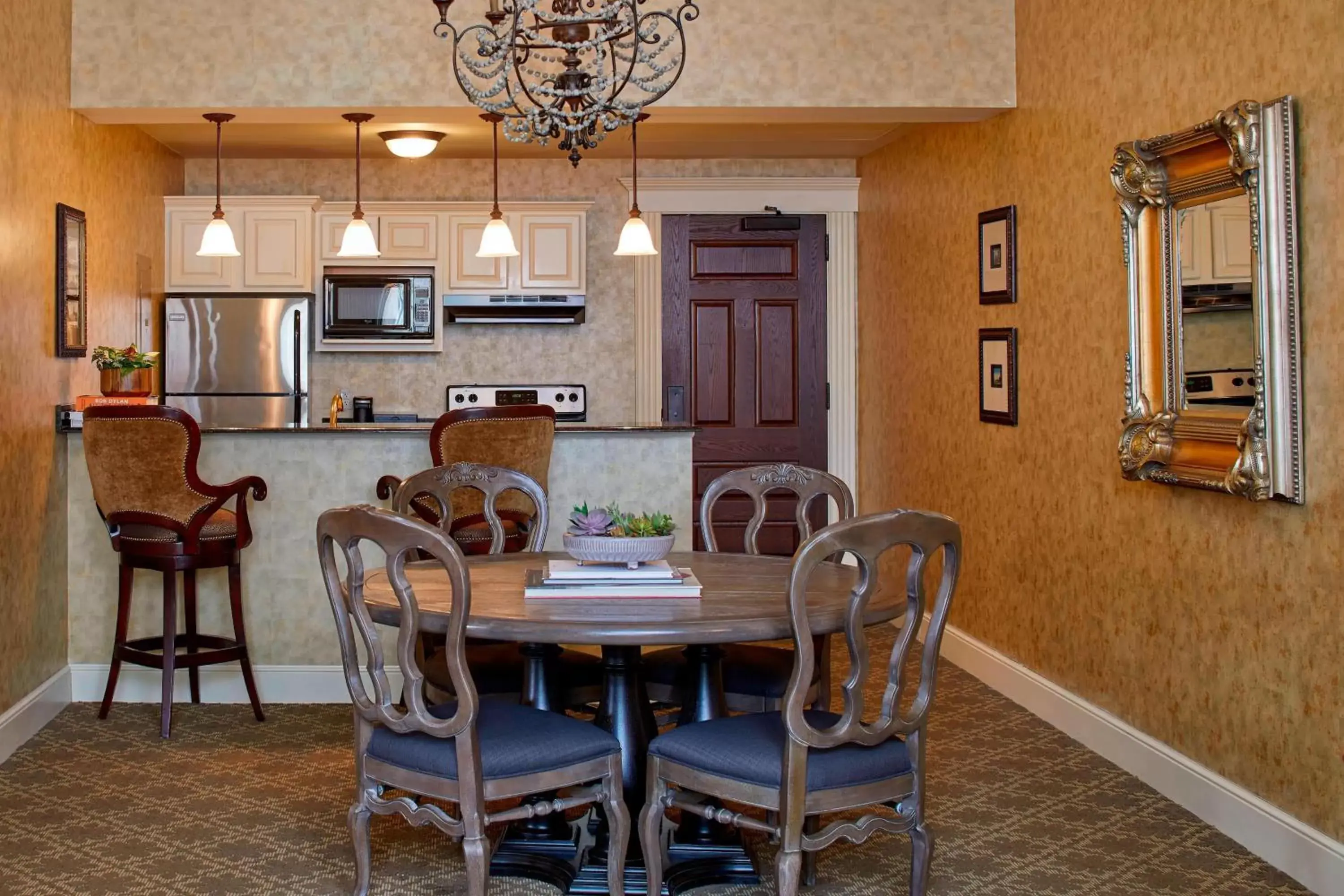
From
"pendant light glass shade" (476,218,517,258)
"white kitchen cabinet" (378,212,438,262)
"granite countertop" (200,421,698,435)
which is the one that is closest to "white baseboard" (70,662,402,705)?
"granite countertop" (200,421,698,435)

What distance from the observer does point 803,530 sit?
373cm

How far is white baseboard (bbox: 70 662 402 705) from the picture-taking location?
4.91 meters

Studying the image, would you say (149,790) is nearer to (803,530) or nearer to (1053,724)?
(803,530)

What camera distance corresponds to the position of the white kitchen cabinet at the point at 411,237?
6984mm

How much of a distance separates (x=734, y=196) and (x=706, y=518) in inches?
144

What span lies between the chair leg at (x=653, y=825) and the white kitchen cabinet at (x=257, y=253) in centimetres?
474

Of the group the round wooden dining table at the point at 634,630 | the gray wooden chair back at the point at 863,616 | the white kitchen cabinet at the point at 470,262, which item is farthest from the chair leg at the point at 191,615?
the gray wooden chair back at the point at 863,616

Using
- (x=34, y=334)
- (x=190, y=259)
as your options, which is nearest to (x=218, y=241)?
(x=34, y=334)

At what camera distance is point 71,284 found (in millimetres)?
4984

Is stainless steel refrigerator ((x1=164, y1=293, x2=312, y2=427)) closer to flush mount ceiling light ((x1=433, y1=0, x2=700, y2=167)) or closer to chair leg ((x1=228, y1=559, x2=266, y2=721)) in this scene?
chair leg ((x1=228, y1=559, x2=266, y2=721))

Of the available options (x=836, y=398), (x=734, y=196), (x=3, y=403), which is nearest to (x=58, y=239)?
(x=3, y=403)

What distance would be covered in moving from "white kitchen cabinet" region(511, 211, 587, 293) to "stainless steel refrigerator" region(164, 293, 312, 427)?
1.17 m

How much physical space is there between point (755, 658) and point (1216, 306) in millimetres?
1505

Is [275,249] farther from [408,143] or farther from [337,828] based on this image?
[337,828]
